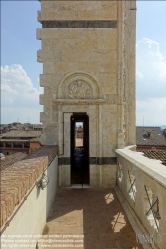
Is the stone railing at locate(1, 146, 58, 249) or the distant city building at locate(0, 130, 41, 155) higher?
the stone railing at locate(1, 146, 58, 249)

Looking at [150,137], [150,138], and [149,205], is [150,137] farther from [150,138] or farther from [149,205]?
[149,205]

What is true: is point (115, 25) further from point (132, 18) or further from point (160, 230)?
point (160, 230)

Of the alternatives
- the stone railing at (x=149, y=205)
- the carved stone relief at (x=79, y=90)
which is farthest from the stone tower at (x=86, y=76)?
the stone railing at (x=149, y=205)

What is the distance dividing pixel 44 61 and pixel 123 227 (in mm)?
5875

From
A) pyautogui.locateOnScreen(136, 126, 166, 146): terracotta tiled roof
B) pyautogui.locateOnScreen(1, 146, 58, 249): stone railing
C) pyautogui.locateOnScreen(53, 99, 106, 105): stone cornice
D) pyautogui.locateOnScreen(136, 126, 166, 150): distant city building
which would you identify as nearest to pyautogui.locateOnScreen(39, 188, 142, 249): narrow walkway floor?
pyautogui.locateOnScreen(1, 146, 58, 249): stone railing

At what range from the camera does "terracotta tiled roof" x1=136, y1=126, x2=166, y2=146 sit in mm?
28781

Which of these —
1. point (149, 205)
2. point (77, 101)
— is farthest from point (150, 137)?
point (149, 205)

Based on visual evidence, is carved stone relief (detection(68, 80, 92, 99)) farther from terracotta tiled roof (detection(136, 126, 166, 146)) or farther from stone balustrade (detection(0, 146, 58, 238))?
terracotta tiled roof (detection(136, 126, 166, 146))

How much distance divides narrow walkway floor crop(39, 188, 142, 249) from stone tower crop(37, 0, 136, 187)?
4.33 ft

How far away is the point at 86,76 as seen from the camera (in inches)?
287

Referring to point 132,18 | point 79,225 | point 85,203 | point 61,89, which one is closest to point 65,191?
point 85,203

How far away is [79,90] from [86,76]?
0.58 metres

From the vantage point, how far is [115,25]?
285 inches

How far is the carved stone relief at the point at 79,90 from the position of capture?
7.28 metres
